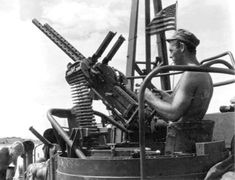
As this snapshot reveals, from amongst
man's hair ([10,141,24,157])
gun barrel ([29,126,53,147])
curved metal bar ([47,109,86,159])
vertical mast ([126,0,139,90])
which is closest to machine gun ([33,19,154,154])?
curved metal bar ([47,109,86,159])

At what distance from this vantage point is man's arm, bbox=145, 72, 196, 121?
3.30m

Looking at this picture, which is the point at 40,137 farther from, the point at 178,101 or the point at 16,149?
the point at 178,101

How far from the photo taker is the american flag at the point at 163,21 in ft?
35.8

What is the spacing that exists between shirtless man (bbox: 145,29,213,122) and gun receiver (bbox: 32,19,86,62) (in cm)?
315

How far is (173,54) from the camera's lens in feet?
11.8

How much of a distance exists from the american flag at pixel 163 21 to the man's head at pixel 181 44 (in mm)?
7309

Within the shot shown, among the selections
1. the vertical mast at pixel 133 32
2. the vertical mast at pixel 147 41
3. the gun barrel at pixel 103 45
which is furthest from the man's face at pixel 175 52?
the vertical mast at pixel 133 32

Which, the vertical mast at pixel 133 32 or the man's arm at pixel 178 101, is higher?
the vertical mast at pixel 133 32

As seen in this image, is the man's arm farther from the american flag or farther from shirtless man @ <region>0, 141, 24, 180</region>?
the american flag

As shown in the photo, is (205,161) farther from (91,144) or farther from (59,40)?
(59,40)

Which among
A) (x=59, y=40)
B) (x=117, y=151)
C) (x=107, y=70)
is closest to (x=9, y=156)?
(x=59, y=40)

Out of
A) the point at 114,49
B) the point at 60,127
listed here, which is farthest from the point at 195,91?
the point at 114,49

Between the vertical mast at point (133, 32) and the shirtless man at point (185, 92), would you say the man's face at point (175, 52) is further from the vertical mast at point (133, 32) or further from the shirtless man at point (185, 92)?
the vertical mast at point (133, 32)

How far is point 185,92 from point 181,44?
472 mm
